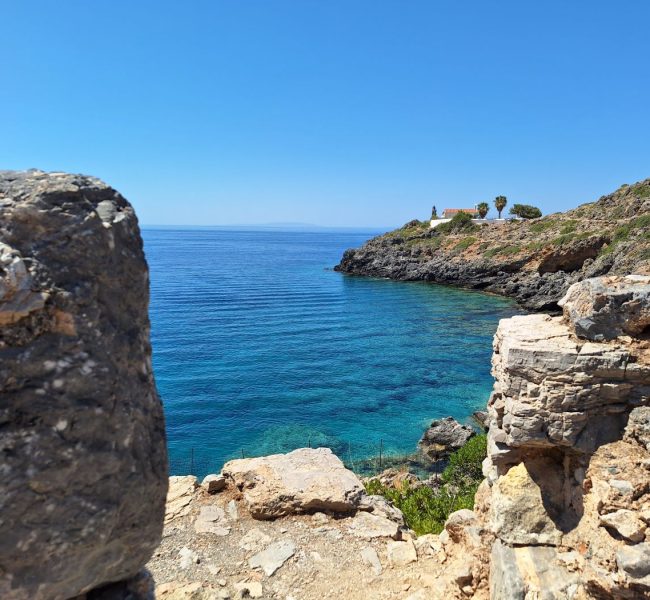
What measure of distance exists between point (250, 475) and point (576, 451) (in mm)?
8363

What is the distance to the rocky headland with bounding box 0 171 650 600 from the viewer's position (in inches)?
142

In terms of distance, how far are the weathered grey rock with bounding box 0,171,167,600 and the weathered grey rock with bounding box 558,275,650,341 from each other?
7776 mm

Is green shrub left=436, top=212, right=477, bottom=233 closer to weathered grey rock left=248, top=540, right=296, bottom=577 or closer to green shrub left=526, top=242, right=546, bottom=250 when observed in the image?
green shrub left=526, top=242, right=546, bottom=250

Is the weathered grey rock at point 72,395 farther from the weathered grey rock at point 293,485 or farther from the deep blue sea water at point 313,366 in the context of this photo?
the deep blue sea water at point 313,366

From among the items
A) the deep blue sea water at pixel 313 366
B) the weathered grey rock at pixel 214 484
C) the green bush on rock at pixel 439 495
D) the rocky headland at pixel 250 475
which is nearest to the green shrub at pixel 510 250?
the deep blue sea water at pixel 313 366

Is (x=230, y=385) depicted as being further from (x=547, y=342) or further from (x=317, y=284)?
(x=317, y=284)

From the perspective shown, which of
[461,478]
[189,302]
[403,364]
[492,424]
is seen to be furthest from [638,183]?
[492,424]

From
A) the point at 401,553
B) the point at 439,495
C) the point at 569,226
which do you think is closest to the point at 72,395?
the point at 401,553

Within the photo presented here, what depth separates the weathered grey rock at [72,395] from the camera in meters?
3.50

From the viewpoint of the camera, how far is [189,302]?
6072cm

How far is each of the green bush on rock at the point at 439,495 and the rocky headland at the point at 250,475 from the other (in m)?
1.05

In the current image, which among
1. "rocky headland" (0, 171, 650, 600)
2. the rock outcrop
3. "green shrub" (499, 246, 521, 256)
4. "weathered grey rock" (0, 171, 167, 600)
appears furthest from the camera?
"green shrub" (499, 246, 521, 256)

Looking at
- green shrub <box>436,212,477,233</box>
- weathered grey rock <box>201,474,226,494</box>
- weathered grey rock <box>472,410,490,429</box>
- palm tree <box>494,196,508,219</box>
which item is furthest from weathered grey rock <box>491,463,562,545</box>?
palm tree <box>494,196,508,219</box>

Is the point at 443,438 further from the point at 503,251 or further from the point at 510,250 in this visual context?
the point at 503,251
